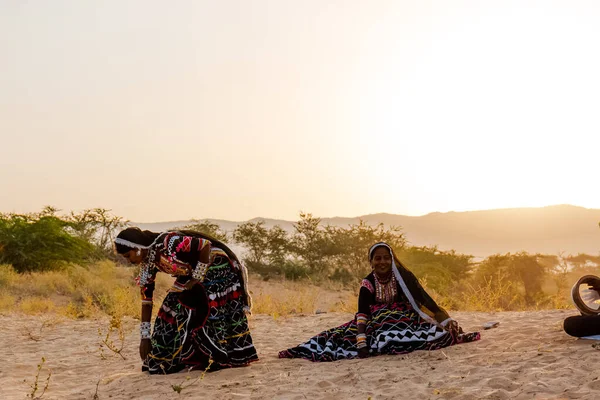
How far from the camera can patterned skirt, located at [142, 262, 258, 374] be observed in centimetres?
586

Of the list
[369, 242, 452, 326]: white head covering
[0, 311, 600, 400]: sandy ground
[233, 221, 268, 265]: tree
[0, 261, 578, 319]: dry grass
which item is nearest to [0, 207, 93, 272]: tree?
[0, 261, 578, 319]: dry grass

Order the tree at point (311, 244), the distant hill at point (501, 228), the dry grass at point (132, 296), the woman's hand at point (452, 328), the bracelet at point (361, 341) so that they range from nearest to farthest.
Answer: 1. the bracelet at point (361, 341)
2. the woman's hand at point (452, 328)
3. the dry grass at point (132, 296)
4. the tree at point (311, 244)
5. the distant hill at point (501, 228)

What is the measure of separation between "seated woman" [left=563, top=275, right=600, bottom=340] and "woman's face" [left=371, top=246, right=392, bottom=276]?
1.70 m

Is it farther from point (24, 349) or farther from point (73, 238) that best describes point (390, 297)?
point (73, 238)

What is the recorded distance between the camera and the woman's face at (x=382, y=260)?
21.0ft

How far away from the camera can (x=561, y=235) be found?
9312cm

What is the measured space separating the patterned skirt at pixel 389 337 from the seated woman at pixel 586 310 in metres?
1.11

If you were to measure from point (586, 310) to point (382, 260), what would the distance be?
6.34ft

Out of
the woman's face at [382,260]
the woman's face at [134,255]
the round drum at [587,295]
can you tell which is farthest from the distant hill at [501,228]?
the woman's face at [134,255]

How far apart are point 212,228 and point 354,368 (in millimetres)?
20421

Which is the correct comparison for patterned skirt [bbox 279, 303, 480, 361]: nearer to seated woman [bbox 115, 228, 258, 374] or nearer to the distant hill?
seated woman [bbox 115, 228, 258, 374]

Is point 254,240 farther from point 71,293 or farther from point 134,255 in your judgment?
point 134,255

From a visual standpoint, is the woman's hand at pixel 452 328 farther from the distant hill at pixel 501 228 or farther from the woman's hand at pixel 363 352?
the distant hill at pixel 501 228

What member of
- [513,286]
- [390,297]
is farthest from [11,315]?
[513,286]
